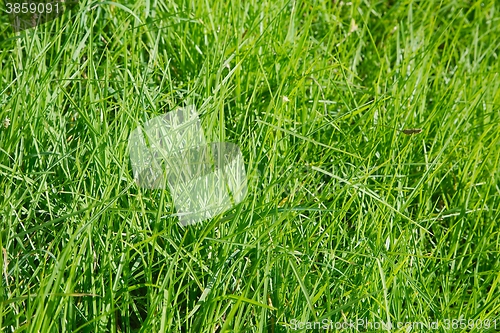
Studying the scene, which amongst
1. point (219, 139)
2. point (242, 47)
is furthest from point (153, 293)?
point (242, 47)

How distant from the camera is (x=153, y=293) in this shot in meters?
1.25

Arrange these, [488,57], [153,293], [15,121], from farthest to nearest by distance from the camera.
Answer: [488,57] → [15,121] → [153,293]

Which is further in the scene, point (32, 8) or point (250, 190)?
point (32, 8)

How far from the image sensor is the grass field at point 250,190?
1.25 m

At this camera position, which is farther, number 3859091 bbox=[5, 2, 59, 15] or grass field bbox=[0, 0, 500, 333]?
number 3859091 bbox=[5, 2, 59, 15]

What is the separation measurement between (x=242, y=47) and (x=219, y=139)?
41 centimetres

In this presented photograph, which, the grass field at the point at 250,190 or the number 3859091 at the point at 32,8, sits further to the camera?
the number 3859091 at the point at 32,8

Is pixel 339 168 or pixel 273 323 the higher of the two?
pixel 339 168

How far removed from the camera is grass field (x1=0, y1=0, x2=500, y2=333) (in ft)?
4.11

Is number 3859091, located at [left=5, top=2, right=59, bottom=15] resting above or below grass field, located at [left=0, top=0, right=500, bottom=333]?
above

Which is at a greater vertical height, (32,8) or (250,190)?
(32,8)

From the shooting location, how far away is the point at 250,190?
1.42 meters

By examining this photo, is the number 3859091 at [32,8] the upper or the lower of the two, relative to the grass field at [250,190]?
upper

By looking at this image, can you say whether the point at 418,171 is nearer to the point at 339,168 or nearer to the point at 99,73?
the point at 339,168
